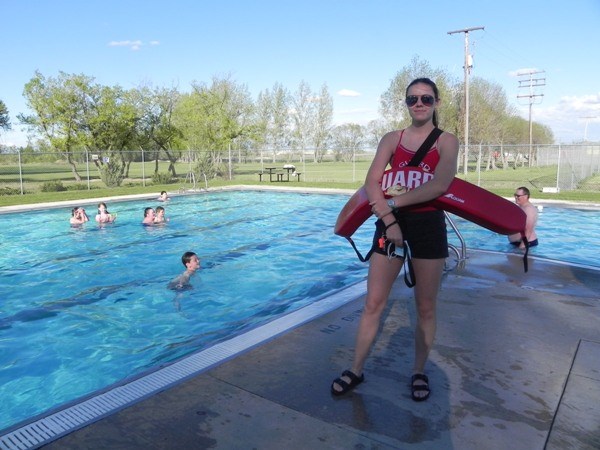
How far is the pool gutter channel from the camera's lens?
98.0 inches

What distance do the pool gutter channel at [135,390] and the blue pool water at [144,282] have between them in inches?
31.0

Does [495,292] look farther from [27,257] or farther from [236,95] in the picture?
[236,95]

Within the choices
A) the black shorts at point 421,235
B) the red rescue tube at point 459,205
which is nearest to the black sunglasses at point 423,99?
the red rescue tube at point 459,205

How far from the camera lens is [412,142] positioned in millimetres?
2768

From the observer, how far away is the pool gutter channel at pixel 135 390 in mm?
2490

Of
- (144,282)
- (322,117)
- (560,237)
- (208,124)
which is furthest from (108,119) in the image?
(322,117)

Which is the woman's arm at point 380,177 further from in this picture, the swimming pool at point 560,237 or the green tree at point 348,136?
the green tree at point 348,136

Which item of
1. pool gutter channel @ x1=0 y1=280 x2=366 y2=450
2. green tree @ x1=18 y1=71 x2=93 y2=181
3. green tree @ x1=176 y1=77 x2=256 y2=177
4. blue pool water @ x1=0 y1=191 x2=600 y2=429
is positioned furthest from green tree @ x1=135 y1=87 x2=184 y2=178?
pool gutter channel @ x1=0 y1=280 x2=366 y2=450

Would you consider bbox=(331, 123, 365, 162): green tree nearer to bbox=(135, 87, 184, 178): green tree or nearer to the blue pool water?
bbox=(135, 87, 184, 178): green tree

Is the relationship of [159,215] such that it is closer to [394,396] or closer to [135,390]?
[135,390]

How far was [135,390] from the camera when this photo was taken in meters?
3.01

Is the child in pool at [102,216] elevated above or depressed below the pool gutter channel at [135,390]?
above

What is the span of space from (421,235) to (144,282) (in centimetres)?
607

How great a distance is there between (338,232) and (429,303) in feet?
2.33
